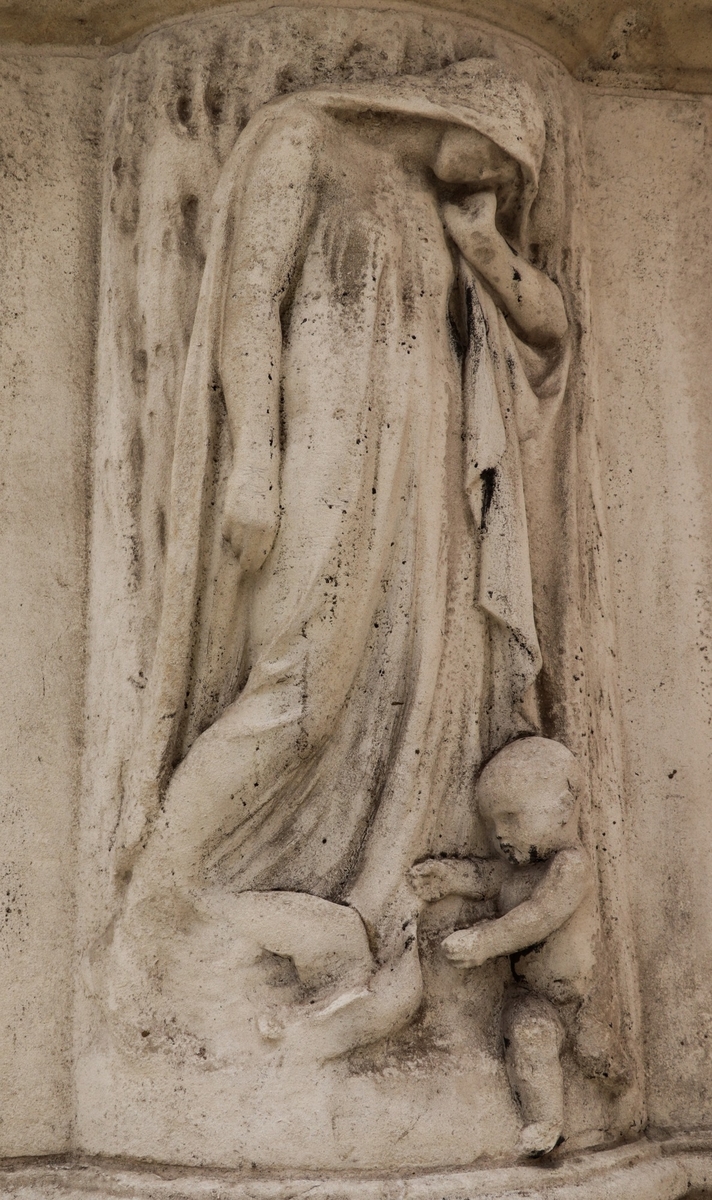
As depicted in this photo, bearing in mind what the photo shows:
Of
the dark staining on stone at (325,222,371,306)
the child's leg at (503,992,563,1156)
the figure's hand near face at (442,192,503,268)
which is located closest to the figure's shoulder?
the dark staining on stone at (325,222,371,306)

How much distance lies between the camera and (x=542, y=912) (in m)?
3.10

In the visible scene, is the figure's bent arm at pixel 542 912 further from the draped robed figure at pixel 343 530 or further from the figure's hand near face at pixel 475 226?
the figure's hand near face at pixel 475 226

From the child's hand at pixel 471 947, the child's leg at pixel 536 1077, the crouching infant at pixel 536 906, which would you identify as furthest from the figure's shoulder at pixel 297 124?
the child's leg at pixel 536 1077

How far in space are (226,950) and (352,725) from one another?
1.74ft

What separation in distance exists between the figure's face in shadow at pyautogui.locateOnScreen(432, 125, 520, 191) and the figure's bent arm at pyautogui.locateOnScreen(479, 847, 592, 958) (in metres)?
1.53

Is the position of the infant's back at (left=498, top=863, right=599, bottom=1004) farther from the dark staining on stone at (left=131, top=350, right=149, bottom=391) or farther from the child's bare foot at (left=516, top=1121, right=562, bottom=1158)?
the dark staining on stone at (left=131, top=350, right=149, bottom=391)

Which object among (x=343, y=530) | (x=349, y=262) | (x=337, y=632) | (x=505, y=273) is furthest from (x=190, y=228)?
(x=337, y=632)

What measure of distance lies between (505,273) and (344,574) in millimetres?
830

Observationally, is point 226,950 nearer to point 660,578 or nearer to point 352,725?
point 352,725

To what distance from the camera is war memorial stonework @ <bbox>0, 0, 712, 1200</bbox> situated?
3.08m

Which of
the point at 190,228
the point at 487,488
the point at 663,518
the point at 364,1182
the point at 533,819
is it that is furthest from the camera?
the point at 663,518

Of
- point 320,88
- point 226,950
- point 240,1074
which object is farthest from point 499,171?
point 240,1074

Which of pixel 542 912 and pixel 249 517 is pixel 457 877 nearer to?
pixel 542 912

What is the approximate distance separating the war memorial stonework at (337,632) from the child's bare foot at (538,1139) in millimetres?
12
